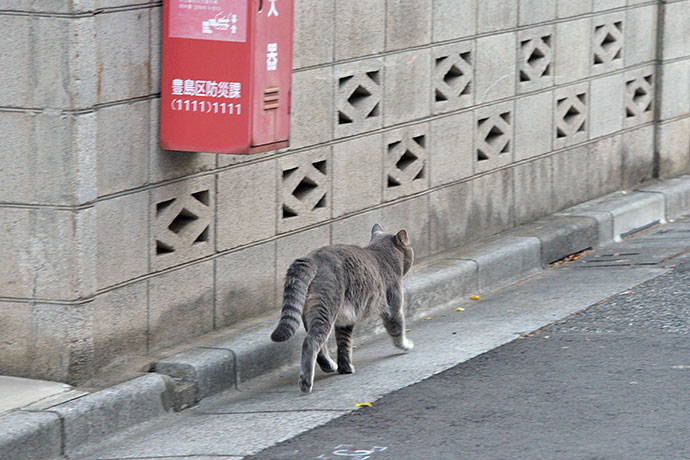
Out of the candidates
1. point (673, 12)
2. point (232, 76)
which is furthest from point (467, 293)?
point (673, 12)

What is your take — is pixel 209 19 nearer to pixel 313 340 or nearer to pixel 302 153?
pixel 302 153

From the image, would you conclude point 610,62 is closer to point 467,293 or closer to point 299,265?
point 467,293

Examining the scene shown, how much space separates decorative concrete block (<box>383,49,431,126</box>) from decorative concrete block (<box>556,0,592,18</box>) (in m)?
1.98

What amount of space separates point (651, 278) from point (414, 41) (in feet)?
8.36

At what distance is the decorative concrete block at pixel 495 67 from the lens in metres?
9.47

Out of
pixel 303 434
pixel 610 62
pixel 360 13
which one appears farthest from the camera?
pixel 610 62

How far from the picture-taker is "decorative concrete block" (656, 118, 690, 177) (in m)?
12.1

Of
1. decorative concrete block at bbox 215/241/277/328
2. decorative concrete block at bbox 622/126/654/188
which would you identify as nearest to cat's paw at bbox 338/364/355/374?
decorative concrete block at bbox 215/241/277/328

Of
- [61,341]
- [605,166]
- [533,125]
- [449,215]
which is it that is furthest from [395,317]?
[605,166]

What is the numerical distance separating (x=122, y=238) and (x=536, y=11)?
4899 mm

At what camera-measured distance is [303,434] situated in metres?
5.91

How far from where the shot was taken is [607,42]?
11.2 meters

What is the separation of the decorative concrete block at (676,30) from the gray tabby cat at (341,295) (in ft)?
18.1

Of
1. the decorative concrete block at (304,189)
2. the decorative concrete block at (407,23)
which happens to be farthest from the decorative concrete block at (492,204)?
the decorative concrete block at (304,189)
